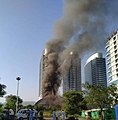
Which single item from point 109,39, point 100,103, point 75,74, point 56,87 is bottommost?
point 100,103

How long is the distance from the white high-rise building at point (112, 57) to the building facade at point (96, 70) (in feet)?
118

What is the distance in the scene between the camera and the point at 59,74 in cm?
7144

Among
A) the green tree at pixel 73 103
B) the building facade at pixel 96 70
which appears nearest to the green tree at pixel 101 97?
the green tree at pixel 73 103

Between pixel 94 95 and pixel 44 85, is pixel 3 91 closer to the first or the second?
pixel 94 95

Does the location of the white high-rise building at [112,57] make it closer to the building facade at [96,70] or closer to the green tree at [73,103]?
the building facade at [96,70]

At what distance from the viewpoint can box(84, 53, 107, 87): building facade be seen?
134250 millimetres

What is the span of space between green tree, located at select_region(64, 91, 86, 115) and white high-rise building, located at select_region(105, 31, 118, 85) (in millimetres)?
44281

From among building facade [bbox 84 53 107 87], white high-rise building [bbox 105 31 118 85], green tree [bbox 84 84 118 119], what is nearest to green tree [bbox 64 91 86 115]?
green tree [bbox 84 84 118 119]

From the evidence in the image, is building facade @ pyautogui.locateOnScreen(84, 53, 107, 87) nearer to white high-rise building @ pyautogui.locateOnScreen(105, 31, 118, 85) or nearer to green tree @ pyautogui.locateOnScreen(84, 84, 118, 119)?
white high-rise building @ pyautogui.locateOnScreen(105, 31, 118, 85)

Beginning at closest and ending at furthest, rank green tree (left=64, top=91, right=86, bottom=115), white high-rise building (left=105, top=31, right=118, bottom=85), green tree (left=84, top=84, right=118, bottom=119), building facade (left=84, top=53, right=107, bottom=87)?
1. green tree (left=84, top=84, right=118, bottom=119)
2. green tree (left=64, top=91, right=86, bottom=115)
3. white high-rise building (left=105, top=31, right=118, bottom=85)
4. building facade (left=84, top=53, right=107, bottom=87)

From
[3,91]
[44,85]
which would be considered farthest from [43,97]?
[3,91]

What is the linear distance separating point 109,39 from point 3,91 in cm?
8670

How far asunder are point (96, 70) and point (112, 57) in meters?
45.4

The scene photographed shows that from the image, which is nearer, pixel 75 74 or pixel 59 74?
pixel 59 74
